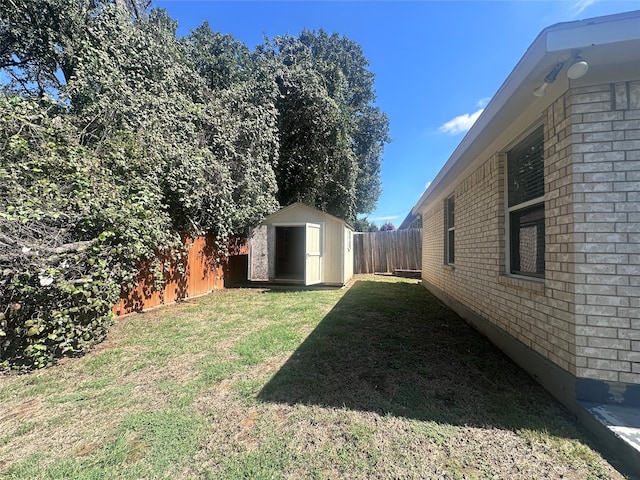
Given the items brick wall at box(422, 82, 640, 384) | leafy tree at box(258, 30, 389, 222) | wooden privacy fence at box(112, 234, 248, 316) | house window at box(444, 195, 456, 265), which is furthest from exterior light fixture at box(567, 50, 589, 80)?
leafy tree at box(258, 30, 389, 222)

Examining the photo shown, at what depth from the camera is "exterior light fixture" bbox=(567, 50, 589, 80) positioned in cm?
206

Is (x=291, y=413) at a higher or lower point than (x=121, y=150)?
A: lower

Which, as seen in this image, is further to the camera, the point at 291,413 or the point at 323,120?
the point at 323,120

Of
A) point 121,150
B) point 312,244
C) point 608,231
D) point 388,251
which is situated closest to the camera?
point 608,231

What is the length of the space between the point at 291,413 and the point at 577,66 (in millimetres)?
3375

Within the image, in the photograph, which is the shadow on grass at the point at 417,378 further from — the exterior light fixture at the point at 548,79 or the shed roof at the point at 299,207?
the shed roof at the point at 299,207

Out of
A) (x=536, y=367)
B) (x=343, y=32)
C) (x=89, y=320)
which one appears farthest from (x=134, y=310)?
(x=343, y=32)

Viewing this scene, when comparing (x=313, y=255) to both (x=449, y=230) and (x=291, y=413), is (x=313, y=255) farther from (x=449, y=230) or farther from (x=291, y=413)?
(x=291, y=413)

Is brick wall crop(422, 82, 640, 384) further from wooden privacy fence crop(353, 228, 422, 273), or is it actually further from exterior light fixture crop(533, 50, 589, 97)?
wooden privacy fence crop(353, 228, 422, 273)

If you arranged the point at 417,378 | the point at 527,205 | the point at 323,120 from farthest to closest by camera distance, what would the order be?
the point at 323,120 → the point at 527,205 → the point at 417,378

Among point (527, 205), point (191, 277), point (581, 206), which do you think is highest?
point (527, 205)

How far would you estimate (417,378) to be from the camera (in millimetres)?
2967

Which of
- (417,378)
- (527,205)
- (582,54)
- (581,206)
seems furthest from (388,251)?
(582,54)

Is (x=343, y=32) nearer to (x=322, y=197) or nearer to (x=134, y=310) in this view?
(x=322, y=197)
